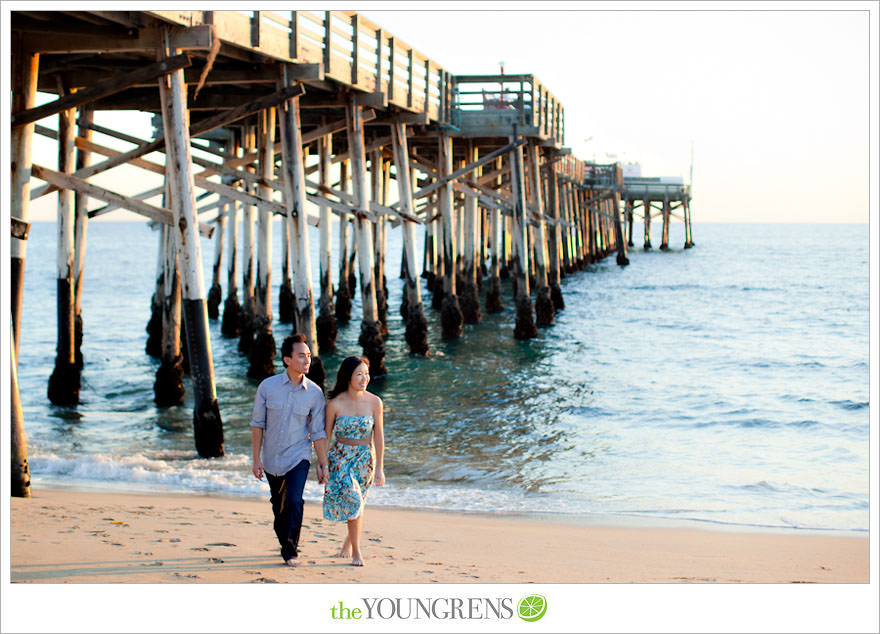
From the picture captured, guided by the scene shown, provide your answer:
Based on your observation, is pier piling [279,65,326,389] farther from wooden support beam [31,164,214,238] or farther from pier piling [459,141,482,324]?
pier piling [459,141,482,324]

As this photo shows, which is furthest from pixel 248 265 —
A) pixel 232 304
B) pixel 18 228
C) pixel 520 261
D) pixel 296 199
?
pixel 18 228

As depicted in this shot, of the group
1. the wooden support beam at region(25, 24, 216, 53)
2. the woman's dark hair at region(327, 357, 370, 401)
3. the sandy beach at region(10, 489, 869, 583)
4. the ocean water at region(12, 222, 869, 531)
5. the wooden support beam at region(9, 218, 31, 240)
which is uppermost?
the wooden support beam at region(25, 24, 216, 53)

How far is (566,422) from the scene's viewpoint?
11.8 metres

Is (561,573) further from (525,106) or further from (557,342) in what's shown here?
(525,106)

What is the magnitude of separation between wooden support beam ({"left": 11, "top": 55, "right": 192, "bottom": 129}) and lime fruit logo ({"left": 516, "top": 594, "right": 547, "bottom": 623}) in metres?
5.96

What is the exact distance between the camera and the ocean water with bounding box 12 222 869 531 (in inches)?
329

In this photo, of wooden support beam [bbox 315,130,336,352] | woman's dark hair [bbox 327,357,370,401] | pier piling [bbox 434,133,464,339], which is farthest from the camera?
pier piling [bbox 434,133,464,339]

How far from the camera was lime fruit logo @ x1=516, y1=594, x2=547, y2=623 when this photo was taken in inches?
176

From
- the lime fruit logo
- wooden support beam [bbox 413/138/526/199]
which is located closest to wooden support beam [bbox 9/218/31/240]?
the lime fruit logo

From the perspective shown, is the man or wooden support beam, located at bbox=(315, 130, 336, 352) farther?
wooden support beam, located at bbox=(315, 130, 336, 352)

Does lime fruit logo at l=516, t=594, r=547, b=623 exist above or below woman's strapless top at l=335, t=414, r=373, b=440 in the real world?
below

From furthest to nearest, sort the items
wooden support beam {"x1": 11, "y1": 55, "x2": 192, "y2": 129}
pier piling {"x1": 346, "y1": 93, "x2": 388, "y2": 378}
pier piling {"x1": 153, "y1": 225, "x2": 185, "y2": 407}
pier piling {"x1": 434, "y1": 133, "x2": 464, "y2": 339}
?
pier piling {"x1": 434, "y1": 133, "x2": 464, "y2": 339} → pier piling {"x1": 346, "y1": 93, "x2": 388, "y2": 378} → pier piling {"x1": 153, "y1": 225, "x2": 185, "y2": 407} → wooden support beam {"x1": 11, "y1": 55, "x2": 192, "y2": 129}

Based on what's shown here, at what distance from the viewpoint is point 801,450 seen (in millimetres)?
10930

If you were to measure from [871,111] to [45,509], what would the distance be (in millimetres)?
5974
